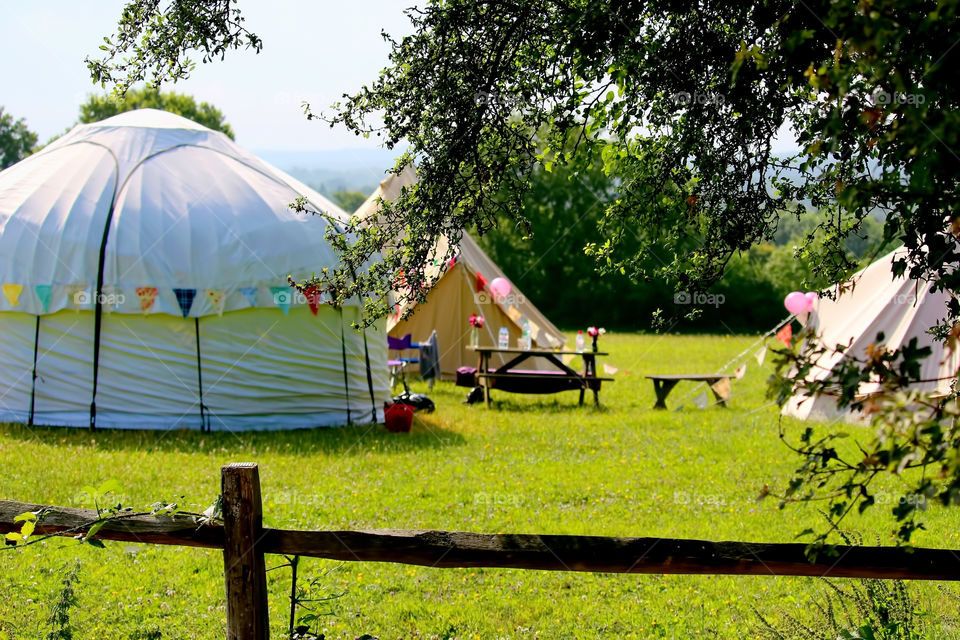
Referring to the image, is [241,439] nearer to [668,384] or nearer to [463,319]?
[463,319]

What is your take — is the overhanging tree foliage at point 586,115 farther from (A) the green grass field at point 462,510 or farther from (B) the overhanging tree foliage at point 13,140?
(B) the overhanging tree foliage at point 13,140

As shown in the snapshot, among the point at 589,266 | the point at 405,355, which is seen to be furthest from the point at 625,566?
the point at 589,266

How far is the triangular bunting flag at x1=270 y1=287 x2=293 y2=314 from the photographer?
1121 cm

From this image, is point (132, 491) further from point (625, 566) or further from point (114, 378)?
point (625, 566)

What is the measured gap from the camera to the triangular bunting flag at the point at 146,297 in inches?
426

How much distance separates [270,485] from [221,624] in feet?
10.5

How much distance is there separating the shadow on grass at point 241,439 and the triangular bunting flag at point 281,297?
1669mm

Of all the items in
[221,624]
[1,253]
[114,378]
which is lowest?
[221,624]

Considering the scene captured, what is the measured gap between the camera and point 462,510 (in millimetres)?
7508

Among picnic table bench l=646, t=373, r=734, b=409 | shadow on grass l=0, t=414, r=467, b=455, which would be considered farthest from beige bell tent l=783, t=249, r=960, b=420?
shadow on grass l=0, t=414, r=467, b=455

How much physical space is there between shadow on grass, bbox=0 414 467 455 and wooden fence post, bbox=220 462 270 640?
635 centimetres

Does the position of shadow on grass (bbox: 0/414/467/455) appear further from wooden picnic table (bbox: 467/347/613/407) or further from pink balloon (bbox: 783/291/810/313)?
pink balloon (bbox: 783/291/810/313)

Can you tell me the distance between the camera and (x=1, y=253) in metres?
11.0

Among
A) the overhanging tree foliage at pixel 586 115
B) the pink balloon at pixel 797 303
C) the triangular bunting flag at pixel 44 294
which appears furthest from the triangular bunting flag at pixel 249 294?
the pink balloon at pixel 797 303
